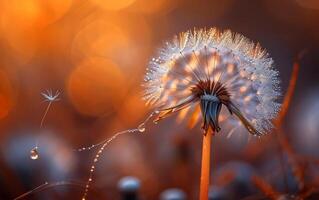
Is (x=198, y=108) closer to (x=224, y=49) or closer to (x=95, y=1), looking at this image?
(x=224, y=49)

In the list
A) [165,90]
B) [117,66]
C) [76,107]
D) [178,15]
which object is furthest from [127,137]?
[165,90]

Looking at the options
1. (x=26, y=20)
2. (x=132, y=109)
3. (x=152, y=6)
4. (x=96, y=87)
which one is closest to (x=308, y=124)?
(x=132, y=109)

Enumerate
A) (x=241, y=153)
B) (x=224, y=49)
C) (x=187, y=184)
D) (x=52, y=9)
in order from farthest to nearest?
(x=52, y=9) < (x=241, y=153) < (x=187, y=184) < (x=224, y=49)

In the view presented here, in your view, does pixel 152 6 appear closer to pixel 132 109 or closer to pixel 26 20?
pixel 26 20

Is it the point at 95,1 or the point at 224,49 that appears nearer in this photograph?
the point at 224,49

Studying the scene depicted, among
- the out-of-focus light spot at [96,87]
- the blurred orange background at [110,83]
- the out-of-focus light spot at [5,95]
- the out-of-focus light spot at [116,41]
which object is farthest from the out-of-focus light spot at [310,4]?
the out-of-focus light spot at [5,95]

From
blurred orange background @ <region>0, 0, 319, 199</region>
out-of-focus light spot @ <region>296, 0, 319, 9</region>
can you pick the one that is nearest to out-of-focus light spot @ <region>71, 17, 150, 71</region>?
blurred orange background @ <region>0, 0, 319, 199</region>

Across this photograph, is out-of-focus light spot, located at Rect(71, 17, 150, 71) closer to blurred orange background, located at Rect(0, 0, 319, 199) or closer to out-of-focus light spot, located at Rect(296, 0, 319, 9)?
blurred orange background, located at Rect(0, 0, 319, 199)
